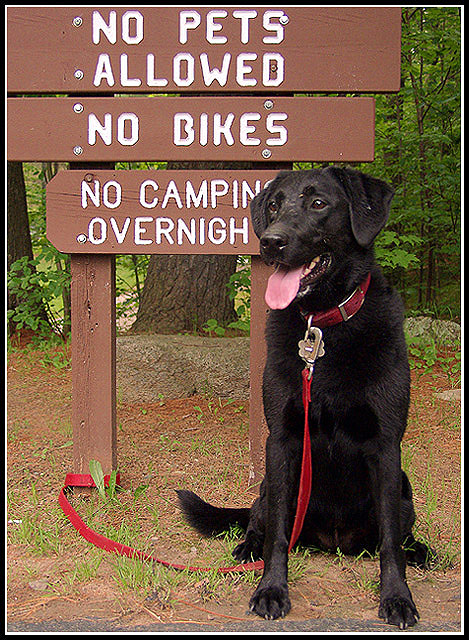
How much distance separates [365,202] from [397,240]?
2.92 metres

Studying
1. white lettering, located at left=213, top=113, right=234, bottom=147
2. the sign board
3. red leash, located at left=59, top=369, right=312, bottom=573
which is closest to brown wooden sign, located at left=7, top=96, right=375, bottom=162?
white lettering, located at left=213, top=113, right=234, bottom=147

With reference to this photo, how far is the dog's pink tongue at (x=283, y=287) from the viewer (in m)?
2.48

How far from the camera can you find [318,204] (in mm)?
2576

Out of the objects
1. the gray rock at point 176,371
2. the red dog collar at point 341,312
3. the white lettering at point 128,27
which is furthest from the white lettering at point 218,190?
the gray rock at point 176,371

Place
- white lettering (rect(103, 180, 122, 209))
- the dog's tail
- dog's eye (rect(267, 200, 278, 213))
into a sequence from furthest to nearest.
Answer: white lettering (rect(103, 180, 122, 209)), the dog's tail, dog's eye (rect(267, 200, 278, 213))

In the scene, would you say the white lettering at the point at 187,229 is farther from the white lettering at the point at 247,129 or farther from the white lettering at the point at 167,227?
the white lettering at the point at 247,129

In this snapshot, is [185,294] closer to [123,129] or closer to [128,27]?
[123,129]

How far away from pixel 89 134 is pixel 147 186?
40 centimetres

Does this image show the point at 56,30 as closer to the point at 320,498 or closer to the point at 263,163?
the point at 263,163

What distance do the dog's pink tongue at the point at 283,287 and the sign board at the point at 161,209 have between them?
3.02 feet

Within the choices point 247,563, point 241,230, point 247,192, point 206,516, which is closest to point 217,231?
point 241,230

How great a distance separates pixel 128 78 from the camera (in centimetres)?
345

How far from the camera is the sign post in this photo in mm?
3395

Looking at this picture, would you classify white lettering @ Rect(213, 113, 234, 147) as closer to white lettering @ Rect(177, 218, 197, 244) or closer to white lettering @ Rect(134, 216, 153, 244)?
white lettering @ Rect(177, 218, 197, 244)
